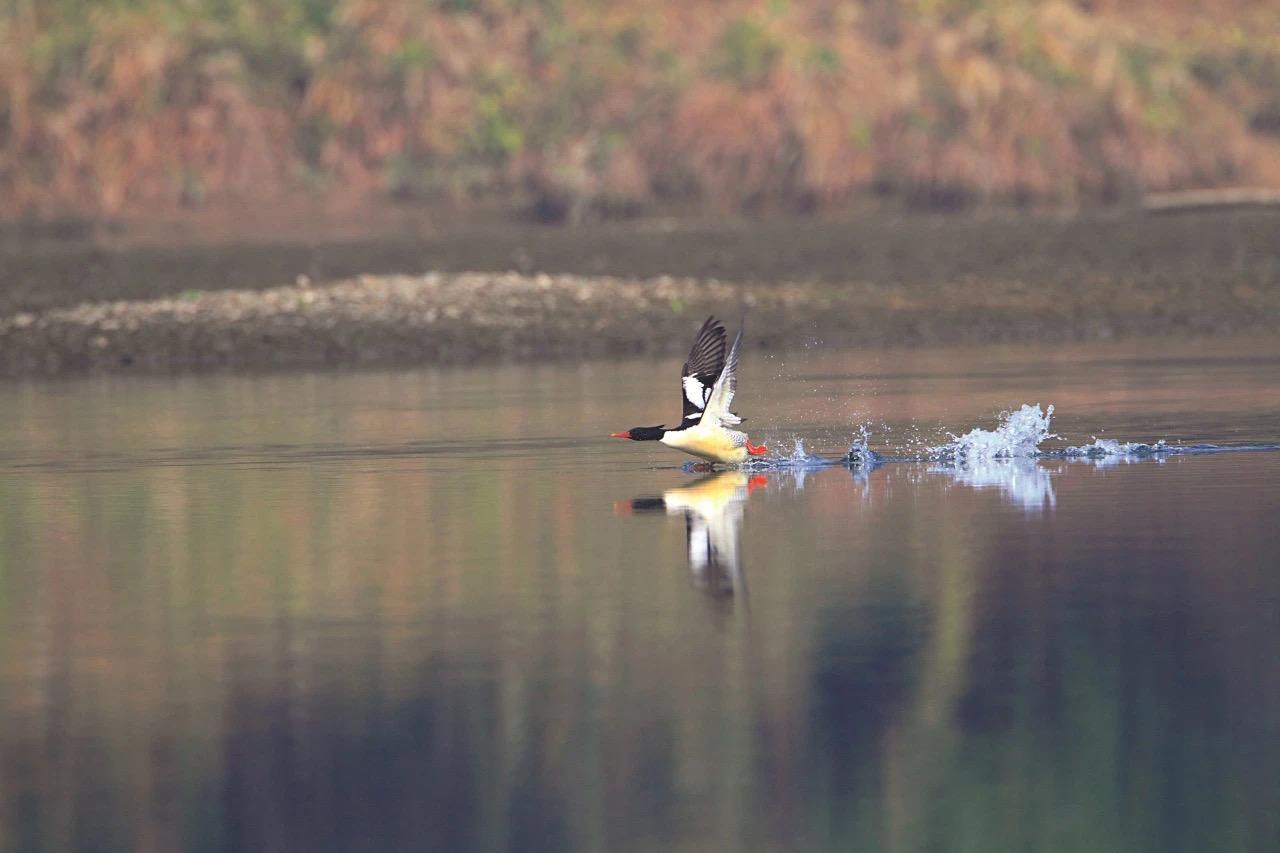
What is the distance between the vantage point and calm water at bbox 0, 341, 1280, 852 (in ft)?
26.7

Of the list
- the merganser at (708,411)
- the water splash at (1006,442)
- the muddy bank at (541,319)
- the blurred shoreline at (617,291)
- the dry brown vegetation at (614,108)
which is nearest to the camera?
the merganser at (708,411)

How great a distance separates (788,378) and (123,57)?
21.2m

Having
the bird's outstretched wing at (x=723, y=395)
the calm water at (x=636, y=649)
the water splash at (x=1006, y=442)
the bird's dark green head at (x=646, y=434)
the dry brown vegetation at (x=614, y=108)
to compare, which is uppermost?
the dry brown vegetation at (x=614, y=108)

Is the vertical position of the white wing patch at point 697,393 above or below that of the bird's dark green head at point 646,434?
above

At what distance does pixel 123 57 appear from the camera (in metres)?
43.3

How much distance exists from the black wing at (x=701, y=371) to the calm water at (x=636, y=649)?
644 mm

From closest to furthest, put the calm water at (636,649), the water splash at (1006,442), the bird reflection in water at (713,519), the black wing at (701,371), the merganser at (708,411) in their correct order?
the calm water at (636,649), the bird reflection in water at (713,519), the merganser at (708,411), the black wing at (701,371), the water splash at (1006,442)

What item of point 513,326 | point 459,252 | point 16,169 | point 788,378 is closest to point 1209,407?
point 788,378

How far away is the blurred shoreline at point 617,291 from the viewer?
100ft

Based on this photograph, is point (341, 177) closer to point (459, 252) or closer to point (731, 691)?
point (459, 252)

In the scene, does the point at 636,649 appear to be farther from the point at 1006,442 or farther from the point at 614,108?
the point at 614,108

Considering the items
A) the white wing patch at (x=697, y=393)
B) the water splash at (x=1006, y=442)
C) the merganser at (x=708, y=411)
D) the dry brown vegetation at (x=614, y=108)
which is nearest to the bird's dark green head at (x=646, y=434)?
the merganser at (x=708, y=411)

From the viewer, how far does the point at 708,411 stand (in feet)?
56.0

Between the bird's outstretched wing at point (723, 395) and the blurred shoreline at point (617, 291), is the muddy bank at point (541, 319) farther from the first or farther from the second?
the bird's outstretched wing at point (723, 395)
